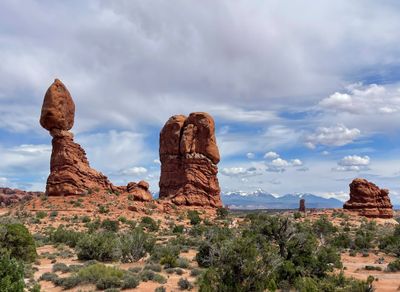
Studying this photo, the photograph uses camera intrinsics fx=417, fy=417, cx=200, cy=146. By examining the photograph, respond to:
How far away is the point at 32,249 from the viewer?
21.9 metres

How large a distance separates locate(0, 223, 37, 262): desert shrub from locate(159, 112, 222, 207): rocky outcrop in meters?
30.3

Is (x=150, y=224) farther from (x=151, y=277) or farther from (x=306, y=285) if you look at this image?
(x=306, y=285)

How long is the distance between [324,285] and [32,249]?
1495 cm

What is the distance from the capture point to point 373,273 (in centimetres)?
2188

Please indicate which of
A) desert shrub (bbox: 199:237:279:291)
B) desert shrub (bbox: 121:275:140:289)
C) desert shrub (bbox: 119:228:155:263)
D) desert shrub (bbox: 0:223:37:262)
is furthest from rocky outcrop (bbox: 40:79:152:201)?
desert shrub (bbox: 199:237:279:291)

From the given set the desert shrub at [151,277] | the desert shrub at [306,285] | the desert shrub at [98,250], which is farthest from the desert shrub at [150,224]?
the desert shrub at [306,285]

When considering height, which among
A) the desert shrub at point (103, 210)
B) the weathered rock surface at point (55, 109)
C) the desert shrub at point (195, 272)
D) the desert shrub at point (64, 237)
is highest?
the weathered rock surface at point (55, 109)

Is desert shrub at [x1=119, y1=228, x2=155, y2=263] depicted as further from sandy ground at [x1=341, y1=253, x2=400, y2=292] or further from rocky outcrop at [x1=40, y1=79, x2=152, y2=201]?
rocky outcrop at [x1=40, y1=79, x2=152, y2=201]

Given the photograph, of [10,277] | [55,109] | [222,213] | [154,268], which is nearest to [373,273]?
[154,268]

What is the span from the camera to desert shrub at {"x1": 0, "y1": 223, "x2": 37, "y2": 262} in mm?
21078

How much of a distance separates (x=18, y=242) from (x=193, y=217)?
78.0ft

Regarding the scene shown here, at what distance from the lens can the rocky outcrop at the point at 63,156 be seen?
48375mm

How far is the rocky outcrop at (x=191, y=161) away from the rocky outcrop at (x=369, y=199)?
20.8 m

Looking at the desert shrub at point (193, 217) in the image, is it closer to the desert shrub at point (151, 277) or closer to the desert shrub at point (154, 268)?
the desert shrub at point (154, 268)
